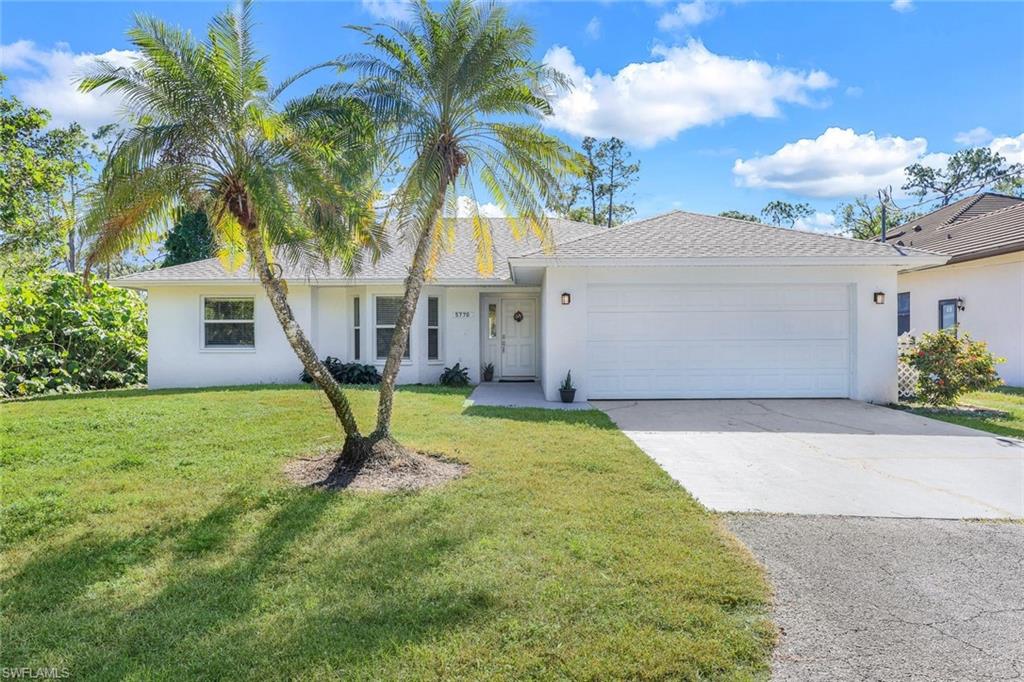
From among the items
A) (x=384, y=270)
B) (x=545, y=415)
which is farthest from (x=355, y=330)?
(x=545, y=415)

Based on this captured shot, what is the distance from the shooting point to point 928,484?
17.8 feet

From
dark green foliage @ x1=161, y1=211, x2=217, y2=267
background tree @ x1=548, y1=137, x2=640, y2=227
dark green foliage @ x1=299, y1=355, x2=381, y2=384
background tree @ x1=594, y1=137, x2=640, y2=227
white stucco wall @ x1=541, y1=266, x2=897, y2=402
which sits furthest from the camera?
background tree @ x1=594, y1=137, x2=640, y2=227

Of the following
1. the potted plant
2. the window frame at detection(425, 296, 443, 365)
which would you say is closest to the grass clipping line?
the potted plant

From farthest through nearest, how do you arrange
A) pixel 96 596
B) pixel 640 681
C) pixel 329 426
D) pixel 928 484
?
1. pixel 329 426
2. pixel 928 484
3. pixel 96 596
4. pixel 640 681

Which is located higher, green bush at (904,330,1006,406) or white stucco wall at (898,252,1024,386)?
white stucco wall at (898,252,1024,386)

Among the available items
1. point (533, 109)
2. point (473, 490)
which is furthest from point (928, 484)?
point (533, 109)

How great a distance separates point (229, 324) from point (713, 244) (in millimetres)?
12062

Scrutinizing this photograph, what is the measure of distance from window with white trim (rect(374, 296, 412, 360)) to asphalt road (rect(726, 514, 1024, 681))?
10689 millimetres

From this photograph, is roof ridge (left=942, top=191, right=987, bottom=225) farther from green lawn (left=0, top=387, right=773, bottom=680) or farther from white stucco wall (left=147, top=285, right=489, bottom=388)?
green lawn (left=0, top=387, right=773, bottom=680)

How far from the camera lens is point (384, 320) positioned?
538 inches

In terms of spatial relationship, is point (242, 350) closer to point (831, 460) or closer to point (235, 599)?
point (235, 599)

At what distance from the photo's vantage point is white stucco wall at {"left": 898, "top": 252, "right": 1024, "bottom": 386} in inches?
503

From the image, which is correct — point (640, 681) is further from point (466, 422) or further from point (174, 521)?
point (466, 422)

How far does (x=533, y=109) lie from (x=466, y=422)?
187 inches
